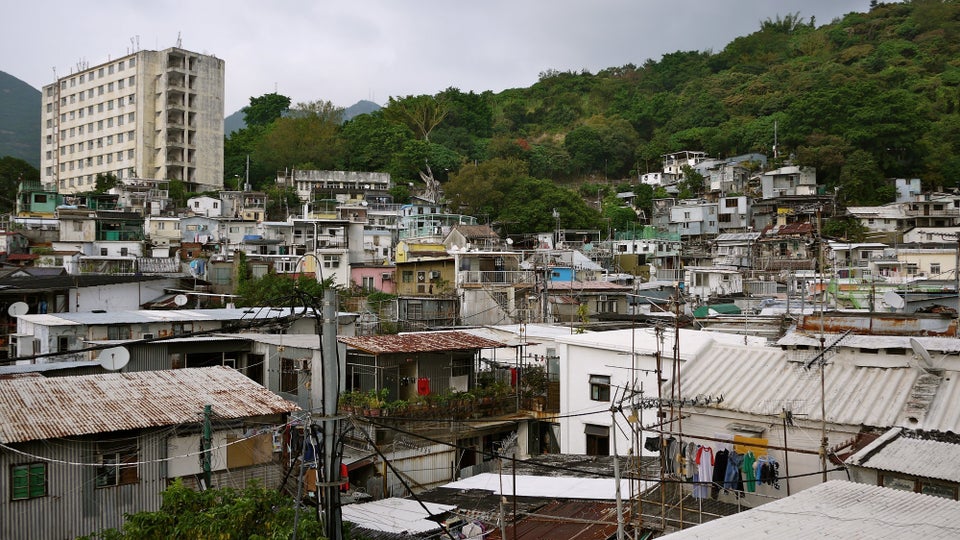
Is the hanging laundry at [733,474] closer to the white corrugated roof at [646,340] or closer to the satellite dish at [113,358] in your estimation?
the white corrugated roof at [646,340]

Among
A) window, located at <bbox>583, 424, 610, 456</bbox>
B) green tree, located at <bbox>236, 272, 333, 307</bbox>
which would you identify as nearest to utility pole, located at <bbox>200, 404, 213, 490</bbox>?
window, located at <bbox>583, 424, 610, 456</bbox>

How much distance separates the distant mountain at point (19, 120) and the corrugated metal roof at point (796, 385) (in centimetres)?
8407

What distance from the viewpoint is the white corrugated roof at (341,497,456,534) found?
11.7 meters

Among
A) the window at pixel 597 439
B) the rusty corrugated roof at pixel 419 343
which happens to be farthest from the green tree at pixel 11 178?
the window at pixel 597 439

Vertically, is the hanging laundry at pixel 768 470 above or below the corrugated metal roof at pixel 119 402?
below

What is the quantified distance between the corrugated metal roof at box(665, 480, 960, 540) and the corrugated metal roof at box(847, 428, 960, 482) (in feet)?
4.25

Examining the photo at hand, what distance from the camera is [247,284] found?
116 feet

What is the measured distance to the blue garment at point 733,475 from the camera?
11.2m

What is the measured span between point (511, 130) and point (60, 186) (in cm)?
4355

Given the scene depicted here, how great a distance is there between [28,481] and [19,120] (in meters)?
110

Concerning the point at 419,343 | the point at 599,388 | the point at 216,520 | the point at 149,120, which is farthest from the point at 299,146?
the point at 216,520

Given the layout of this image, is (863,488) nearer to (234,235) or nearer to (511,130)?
(234,235)

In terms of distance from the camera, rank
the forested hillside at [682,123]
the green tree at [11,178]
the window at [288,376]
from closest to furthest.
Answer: the window at [288,376], the green tree at [11,178], the forested hillside at [682,123]

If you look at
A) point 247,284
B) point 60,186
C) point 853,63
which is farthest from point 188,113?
point 853,63
